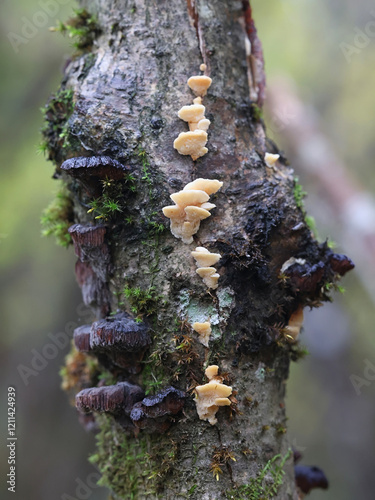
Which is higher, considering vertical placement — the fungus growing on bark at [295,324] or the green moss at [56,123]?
the green moss at [56,123]

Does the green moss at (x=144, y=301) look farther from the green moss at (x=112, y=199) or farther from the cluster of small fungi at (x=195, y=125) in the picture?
the cluster of small fungi at (x=195, y=125)

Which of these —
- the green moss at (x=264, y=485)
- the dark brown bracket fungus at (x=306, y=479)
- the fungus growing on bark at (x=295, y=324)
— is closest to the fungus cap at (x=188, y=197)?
the fungus growing on bark at (x=295, y=324)

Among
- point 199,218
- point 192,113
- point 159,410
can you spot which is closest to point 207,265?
point 199,218

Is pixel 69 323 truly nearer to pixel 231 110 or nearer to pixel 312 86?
pixel 231 110

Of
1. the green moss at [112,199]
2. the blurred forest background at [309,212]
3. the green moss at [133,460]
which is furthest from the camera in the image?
the blurred forest background at [309,212]

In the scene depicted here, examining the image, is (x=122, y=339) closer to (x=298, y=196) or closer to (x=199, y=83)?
(x=298, y=196)
